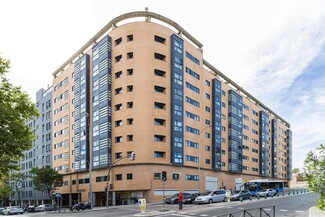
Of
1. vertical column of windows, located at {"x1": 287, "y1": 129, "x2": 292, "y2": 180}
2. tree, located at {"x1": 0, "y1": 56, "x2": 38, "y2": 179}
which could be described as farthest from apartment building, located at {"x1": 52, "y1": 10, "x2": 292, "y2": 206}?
vertical column of windows, located at {"x1": 287, "y1": 129, "x2": 292, "y2": 180}

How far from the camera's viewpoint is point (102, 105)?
5297cm

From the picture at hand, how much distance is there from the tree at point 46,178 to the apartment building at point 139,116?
8.57 ft

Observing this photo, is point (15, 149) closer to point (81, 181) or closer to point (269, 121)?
point (81, 181)

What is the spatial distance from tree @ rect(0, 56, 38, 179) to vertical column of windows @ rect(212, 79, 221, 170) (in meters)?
48.1

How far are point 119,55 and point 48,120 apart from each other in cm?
3616

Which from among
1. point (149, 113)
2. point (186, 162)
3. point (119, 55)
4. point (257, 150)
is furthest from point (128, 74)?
point (257, 150)

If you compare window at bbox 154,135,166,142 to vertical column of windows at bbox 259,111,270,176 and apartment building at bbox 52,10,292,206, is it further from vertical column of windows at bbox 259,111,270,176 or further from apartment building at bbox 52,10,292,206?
vertical column of windows at bbox 259,111,270,176

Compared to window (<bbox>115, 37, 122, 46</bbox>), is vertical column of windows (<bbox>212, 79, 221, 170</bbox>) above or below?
below

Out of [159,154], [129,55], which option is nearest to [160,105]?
[159,154]

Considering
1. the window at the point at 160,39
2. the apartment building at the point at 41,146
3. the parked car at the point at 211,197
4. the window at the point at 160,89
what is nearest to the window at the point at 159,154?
the window at the point at 160,89

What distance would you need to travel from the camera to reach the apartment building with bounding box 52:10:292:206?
48.6m

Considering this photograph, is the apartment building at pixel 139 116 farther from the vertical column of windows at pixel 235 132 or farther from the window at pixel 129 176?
the vertical column of windows at pixel 235 132

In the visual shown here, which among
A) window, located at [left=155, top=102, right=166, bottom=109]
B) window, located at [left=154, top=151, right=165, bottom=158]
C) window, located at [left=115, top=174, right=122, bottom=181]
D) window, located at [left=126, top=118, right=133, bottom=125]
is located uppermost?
window, located at [left=155, top=102, right=166, bottom=109]

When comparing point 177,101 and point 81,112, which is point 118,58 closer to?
point 177,101
